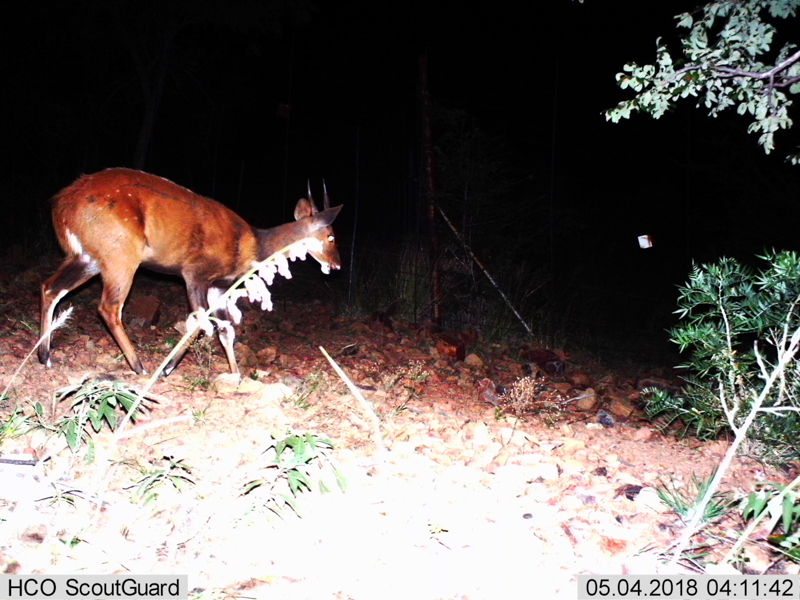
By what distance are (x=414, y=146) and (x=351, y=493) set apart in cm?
636

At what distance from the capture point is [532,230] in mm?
10211

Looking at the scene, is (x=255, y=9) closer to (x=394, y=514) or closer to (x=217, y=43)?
(x=217, y=43)

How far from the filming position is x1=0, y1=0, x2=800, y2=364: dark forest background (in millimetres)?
9055

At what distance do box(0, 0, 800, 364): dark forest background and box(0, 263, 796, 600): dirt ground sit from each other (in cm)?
421

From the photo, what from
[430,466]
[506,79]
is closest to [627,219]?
[506,79]

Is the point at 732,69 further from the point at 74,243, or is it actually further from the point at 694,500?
the point at 74,243

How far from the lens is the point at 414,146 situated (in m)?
8.87

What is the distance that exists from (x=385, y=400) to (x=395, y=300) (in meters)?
3.83

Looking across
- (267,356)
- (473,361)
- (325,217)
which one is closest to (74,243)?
(267,356)

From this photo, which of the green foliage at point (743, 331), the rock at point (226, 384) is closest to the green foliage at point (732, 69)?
the green foliage at point (743, 331)

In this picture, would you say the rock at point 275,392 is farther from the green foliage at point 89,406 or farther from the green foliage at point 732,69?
the green foliage at point 732,69

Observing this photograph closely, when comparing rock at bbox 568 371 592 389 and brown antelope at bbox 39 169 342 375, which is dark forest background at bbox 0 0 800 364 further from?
brown antelope at bbox 39 169 342 375

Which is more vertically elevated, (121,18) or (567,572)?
(121,18)

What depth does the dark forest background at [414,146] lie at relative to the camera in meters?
9.05
